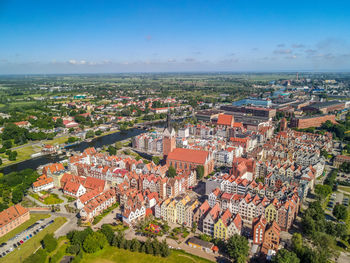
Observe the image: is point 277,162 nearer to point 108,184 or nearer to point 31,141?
point 108,184

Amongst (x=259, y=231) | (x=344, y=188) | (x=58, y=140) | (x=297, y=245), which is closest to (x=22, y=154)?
(x=58, y=140)

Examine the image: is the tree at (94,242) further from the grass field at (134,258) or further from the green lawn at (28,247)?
the green lawn at (28,247)

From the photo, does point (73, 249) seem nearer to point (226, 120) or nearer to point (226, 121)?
point (226, 121)

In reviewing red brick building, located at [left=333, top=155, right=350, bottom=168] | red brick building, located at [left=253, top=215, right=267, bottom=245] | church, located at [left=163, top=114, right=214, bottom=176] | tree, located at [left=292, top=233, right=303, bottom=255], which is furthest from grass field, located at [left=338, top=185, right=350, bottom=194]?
red brick building, located at [left=253, top=215, right=267, bottom=245]

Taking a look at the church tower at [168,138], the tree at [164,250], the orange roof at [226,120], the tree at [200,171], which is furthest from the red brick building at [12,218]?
the orange roof at [226,120]

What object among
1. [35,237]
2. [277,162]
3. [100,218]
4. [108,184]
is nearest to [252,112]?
[277,162]
